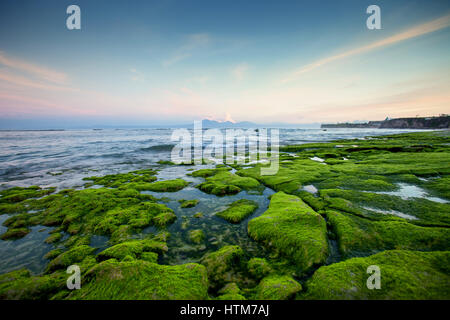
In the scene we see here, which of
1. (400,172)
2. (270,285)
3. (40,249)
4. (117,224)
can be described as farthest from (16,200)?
(400,172)

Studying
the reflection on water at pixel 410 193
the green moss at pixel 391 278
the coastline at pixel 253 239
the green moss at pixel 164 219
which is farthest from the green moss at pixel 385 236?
the green moss at pixel 164 219

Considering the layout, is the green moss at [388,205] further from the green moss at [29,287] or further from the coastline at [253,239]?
the green moss at [29,287]

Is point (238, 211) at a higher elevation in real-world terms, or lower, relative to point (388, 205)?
lower

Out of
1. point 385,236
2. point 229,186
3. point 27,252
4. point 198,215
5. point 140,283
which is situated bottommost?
point 27,252

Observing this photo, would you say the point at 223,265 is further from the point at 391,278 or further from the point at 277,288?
the point at 391,278

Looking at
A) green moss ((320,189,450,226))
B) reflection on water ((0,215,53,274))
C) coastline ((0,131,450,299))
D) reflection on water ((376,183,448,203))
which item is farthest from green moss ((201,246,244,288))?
reflection on water ((376,183,448,203))

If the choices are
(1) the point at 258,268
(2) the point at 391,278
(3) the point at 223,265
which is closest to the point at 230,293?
(3) the point at 223,265

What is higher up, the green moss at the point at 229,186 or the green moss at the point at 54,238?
the green moss at the point at 229,186

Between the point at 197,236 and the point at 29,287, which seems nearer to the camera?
the point at 29,287
